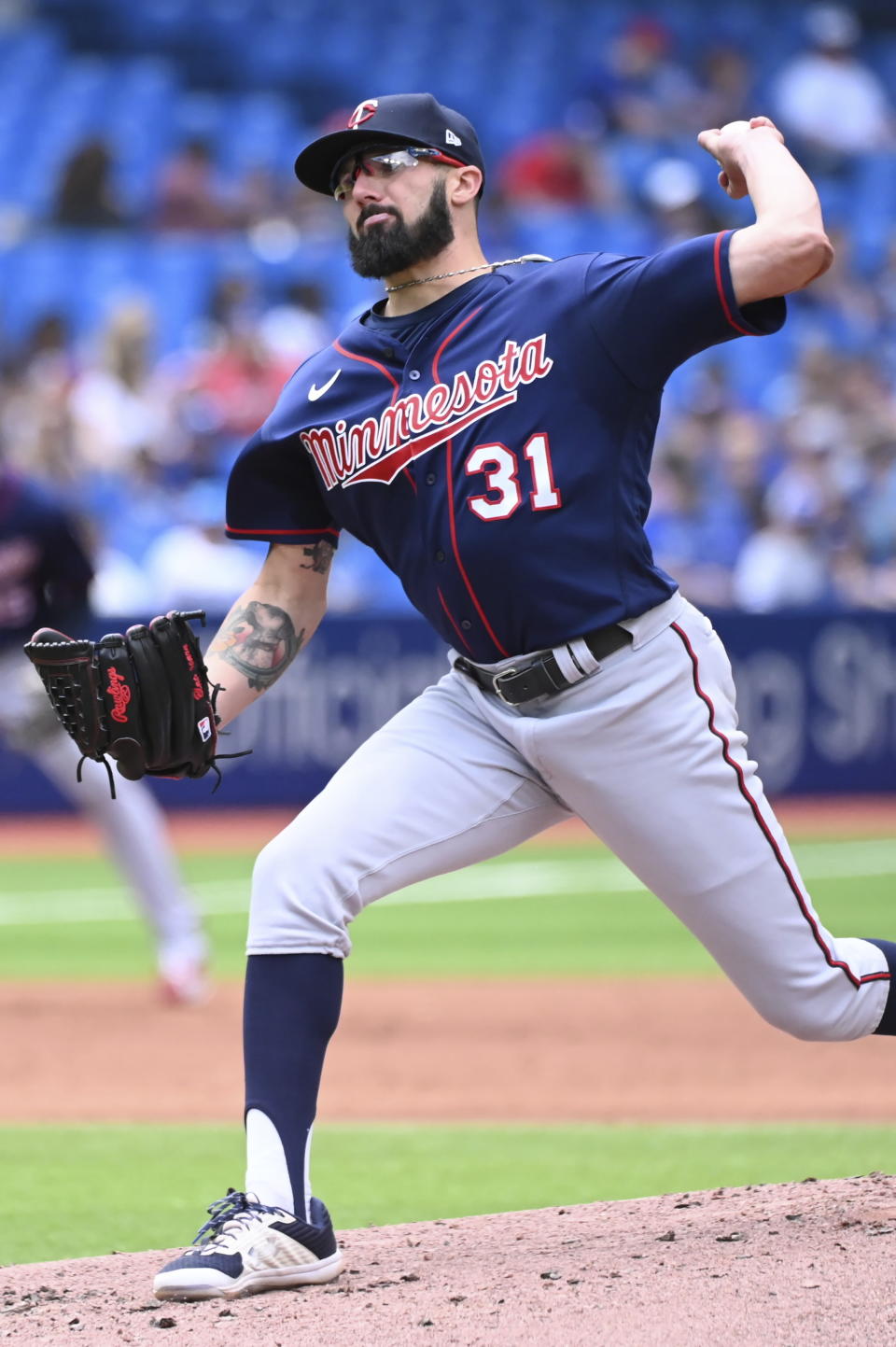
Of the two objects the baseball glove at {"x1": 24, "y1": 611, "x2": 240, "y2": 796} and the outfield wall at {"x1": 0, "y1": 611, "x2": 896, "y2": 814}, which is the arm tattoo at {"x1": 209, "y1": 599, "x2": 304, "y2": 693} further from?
the outfield wall at {"x1": 0, "y1": 611, "x2": 896, "y2": 814}

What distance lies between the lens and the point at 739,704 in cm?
1210

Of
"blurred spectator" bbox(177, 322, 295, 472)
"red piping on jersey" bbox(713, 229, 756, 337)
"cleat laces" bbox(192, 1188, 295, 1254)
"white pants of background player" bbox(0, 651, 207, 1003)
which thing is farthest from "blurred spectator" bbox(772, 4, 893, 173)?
"cleat laces" bbox(192, 1188, 295, 1254)

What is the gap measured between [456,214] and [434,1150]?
2.50 m

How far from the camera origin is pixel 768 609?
12305mm

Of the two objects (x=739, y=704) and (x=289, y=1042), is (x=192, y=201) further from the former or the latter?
(x=289, y=1042)

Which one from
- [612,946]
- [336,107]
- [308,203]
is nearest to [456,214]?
[612,946]

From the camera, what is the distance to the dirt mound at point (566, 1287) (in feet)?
9.45

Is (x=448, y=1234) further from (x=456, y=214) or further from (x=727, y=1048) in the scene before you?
(x=727, y=1048)

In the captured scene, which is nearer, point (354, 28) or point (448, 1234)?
point (448, 1234)

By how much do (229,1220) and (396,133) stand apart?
1.91m

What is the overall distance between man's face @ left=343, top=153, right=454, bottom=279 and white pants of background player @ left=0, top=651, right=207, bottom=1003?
3.70 m

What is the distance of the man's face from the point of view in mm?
3490

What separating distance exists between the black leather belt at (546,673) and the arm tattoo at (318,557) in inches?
20.7

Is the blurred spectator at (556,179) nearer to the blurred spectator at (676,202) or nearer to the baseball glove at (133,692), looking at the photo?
the blurred spectator at (676,202)
